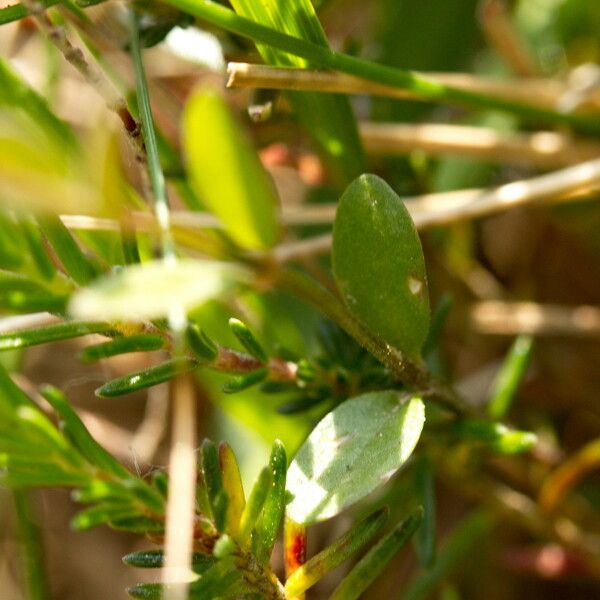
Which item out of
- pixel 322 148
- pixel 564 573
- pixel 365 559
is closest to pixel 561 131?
pixel 322 148

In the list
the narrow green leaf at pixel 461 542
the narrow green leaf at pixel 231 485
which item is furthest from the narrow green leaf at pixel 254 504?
the narrow green leaf at pixel 461 542

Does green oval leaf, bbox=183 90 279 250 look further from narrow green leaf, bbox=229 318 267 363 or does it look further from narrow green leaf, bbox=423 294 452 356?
narrow green leaf, bbox=423 294 452 356

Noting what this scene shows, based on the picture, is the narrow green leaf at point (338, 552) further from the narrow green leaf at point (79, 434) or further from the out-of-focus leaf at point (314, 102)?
the out-of-focus leaf at point (314, 102)

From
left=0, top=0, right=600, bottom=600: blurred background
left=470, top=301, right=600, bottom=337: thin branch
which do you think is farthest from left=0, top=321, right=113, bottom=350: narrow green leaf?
left=470, top=301, right=600, bottom=337: thin branch

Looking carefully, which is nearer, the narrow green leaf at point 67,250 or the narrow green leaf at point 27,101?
the narrow green leaf at point 67,250

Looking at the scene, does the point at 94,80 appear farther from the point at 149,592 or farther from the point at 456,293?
the point at 456,293

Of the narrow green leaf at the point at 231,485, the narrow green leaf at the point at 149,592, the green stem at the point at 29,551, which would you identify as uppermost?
the narrow green leaf at the point at 231,485

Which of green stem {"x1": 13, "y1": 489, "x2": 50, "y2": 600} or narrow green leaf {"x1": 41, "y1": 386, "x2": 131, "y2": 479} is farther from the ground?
narrow green leaf {"x1": 41, "y1": 386, "x2": 131, "y2": 479}
